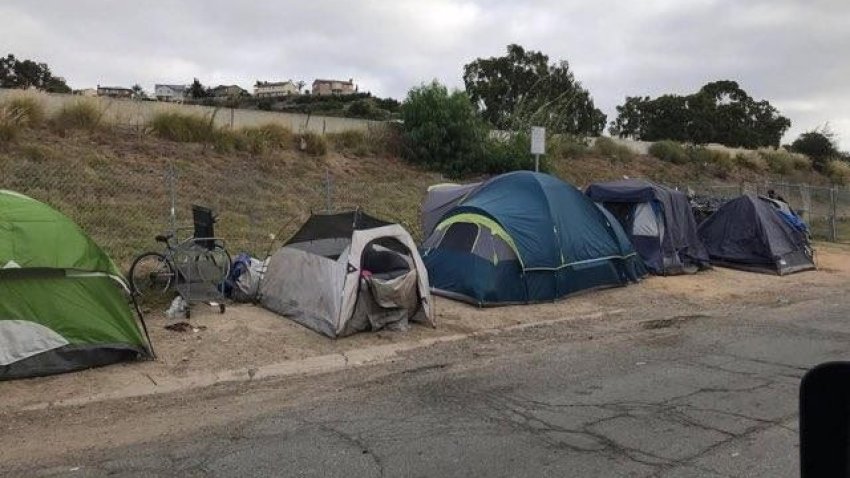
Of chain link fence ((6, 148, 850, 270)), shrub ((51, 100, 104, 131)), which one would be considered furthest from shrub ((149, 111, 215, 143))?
shrub ((51, 100, 104, 131))

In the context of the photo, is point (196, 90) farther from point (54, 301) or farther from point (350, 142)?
point (54, 301)

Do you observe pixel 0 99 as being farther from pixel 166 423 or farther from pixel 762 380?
pixel 762 380

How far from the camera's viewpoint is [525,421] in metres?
6.29

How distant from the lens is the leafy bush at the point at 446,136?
24094 millimetres

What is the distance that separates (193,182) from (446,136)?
9.51 metres

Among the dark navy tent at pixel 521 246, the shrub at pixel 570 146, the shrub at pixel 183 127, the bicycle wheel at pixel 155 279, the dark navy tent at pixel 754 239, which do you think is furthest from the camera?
the shrub at pixel 570 146

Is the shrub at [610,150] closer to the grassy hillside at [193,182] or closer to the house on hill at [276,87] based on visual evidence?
the grassy hillside at [193,182]

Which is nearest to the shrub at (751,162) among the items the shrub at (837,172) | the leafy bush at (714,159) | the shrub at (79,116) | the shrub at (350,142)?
the leafy bush at (714,159)

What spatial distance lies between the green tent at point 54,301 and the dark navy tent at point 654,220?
1106cm

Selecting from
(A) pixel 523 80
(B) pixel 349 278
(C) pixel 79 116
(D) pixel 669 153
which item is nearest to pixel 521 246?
(B) pixel 349 278

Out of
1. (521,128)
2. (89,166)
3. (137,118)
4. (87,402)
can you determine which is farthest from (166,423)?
(521,128)

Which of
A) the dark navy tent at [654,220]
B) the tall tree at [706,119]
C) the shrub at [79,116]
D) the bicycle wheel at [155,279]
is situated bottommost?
the bicycle wheel at [155,279]

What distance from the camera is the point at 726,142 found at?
66.5m

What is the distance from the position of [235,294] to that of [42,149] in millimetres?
7544
